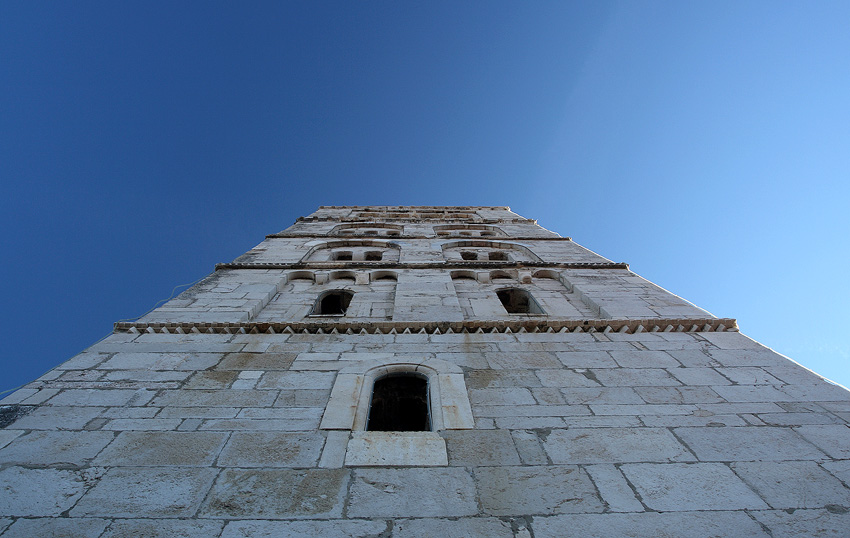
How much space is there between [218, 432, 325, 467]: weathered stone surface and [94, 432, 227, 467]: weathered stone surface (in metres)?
0.13

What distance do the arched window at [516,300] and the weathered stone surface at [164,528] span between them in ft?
23.2

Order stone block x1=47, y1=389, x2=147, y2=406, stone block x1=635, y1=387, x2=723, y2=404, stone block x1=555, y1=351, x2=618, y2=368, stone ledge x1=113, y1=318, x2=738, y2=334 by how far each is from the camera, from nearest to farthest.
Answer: stone block x1=47, y1=389, x2=147, y2=406 → stone block x1=635, y1=387, x2=723, y2=404 → stone block x1=555, y1=351, x2=618, y2=368 → stone ledge x1=113, y1=318, x2=738, y2=334

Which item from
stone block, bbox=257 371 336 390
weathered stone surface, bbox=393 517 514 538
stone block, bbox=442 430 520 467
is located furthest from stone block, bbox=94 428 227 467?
stone block, bbox=442 430 520 467

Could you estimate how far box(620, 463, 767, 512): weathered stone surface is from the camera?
3736 mm

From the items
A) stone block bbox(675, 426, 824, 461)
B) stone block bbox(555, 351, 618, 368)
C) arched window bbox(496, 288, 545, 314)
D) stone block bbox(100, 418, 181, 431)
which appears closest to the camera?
stone block bbox(675, 426, 824, 461)

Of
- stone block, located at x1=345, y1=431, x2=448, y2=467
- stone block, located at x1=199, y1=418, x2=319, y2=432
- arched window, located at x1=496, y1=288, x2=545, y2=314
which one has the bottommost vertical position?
stone block, located at x1=345, y1=431, x2=448, y2=467

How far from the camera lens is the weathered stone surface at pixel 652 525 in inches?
136

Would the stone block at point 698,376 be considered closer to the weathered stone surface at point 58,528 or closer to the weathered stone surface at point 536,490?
the weathered stone surface at point 536,490

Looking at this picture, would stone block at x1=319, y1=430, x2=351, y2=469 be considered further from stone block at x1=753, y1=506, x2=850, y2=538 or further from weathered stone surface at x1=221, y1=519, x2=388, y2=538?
stone block at x1=753, y1=506, x2=850, y2=538

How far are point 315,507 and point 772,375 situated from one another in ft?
18.2

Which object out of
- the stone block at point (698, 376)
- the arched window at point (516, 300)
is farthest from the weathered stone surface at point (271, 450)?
the arched window at point (516, 300)

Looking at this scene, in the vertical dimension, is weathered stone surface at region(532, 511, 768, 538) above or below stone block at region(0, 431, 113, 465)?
below

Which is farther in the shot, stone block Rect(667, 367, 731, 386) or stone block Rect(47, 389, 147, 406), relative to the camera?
stone block Rect(667, 367, 731, 386)

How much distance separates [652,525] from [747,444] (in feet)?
5.57
